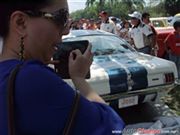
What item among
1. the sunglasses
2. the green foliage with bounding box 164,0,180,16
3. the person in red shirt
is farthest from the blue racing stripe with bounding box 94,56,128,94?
the green foliage with bounding box 164,0,180,16

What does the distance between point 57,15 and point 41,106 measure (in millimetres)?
311

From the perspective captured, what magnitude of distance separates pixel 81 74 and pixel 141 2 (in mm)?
63718

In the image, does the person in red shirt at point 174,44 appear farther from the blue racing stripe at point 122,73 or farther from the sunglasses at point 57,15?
the sunglasses at point 57,15

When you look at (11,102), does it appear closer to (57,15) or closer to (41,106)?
(41,106)

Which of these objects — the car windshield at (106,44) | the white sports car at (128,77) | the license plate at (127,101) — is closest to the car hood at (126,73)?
the white sports car at (128,77)

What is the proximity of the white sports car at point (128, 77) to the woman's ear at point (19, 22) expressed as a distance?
4008 millimetres

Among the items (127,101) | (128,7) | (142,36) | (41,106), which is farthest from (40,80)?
(128,7)

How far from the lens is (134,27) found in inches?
390

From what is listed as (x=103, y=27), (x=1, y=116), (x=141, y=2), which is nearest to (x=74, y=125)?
(x=1, y=116)

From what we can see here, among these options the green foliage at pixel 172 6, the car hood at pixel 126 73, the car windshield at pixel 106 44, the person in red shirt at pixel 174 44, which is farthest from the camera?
the green foliage at pixel 172 6

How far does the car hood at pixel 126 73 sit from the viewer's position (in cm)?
541

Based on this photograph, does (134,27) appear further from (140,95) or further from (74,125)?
(74,125)

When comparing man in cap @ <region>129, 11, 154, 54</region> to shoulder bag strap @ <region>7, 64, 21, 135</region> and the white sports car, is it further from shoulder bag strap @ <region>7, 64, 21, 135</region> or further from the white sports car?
shoulder bag strap @ <region>7, 64, 21, 135</region>

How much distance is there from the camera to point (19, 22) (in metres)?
1.30
